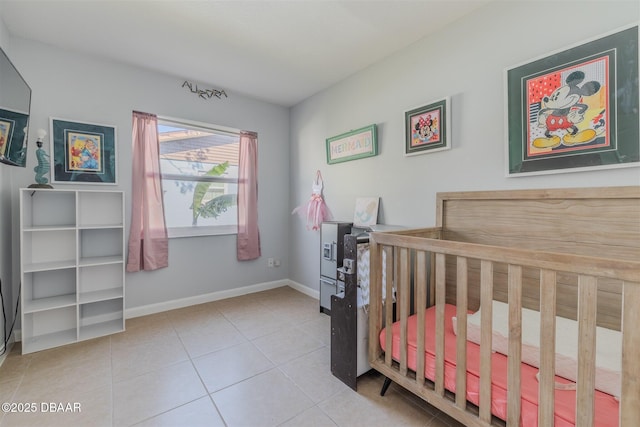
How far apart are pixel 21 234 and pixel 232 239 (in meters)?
1.78

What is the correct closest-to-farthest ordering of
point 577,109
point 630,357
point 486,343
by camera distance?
point 630,357 < point 486,343 < point 577,109

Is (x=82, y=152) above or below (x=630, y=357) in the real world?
above

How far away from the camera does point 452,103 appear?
2008 mm

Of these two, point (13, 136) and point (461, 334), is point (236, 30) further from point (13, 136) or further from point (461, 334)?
point (461, 334)

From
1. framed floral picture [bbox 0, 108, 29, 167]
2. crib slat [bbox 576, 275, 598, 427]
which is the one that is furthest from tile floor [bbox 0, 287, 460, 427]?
framed floral picture [bbox 0, 108, 29, 167]

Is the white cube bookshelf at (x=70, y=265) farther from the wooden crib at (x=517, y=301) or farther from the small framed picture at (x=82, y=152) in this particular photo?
the wooden crib at (x=517, y=301)

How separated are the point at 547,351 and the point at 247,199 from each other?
308 centimetres

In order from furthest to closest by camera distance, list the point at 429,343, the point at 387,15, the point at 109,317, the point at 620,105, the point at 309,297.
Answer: the point at 309,297 < the point at 109,317 < the point at 387,15 < the point at 429,343 < the point at 620,105

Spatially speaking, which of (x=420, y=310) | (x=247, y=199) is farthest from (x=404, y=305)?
(x=247, y=199)

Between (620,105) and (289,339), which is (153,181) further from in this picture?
(620,105)

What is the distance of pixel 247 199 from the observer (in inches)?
135

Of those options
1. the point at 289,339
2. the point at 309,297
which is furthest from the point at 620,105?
the point at 309,297

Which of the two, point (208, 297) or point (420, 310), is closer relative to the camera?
point (420, 310)

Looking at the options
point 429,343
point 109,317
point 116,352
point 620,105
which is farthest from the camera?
point 109,317
